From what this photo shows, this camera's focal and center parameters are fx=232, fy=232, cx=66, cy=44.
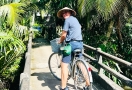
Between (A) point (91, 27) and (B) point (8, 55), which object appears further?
(A) point (91, 27)

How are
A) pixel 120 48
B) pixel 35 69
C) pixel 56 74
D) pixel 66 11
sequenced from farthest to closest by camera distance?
pixel 120 48 → pixel 35 69 → pixel 56 74 → pixel 66 11

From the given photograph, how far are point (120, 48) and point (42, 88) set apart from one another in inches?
285

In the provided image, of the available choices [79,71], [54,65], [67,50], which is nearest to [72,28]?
[67,50]

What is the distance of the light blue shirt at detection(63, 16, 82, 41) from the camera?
15.4ft

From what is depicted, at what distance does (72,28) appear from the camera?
4.76 metres

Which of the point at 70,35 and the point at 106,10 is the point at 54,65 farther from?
the point at 106,10

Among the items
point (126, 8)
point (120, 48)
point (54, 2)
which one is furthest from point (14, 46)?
point (54, 2)

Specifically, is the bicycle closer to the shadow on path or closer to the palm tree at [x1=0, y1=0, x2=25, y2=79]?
the shadow on path

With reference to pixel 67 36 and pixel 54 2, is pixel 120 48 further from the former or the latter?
pixel 67 36

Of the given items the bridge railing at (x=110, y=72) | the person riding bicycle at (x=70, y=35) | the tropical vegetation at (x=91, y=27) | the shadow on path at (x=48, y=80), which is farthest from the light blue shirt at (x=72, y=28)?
the tropical vegetation at (x=91, y=27)

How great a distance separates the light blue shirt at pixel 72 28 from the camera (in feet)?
15.4

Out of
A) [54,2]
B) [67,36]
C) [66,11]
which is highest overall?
[54,2]

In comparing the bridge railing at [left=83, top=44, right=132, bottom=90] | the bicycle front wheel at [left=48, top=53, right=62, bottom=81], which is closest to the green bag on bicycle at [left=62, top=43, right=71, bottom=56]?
the bridge railing at [left=83, top=44, right=132, bottom=90]

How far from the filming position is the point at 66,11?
482 cm
